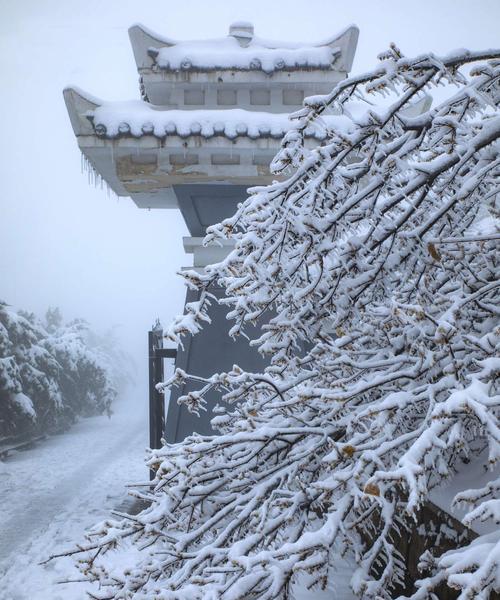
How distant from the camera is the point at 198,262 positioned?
5.88m

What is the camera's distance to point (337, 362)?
80.4 inches

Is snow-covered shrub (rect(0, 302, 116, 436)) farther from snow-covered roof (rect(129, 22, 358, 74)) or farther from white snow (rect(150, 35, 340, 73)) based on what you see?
white snow (rect(150, 35, 340, 73))

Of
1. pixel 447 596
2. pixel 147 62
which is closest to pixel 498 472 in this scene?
pixel 447 596

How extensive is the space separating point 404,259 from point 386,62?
33.3 inches

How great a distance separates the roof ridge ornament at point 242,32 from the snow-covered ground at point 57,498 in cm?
553

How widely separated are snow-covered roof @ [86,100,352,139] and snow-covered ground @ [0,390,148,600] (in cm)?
398

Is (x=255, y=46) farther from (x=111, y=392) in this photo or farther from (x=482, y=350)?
(x=111, y=392)

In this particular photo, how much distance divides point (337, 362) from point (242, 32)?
19.2ft

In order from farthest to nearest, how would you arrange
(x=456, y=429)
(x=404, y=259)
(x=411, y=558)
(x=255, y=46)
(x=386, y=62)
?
(x=255, y=46) → (x=411, y=558) → (x=404, y=259) → (x=386, y=62) → (x=456, y=429)

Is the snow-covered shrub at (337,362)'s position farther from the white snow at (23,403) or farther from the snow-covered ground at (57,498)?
the white snow at (23,403)

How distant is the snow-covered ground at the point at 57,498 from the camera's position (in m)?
7.55

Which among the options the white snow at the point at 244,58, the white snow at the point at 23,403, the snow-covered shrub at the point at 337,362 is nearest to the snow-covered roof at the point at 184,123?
the white snow at the point at 244,58

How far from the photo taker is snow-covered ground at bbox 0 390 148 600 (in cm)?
755

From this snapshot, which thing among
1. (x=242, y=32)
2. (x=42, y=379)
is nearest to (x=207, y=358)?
(x=242, y=32)
